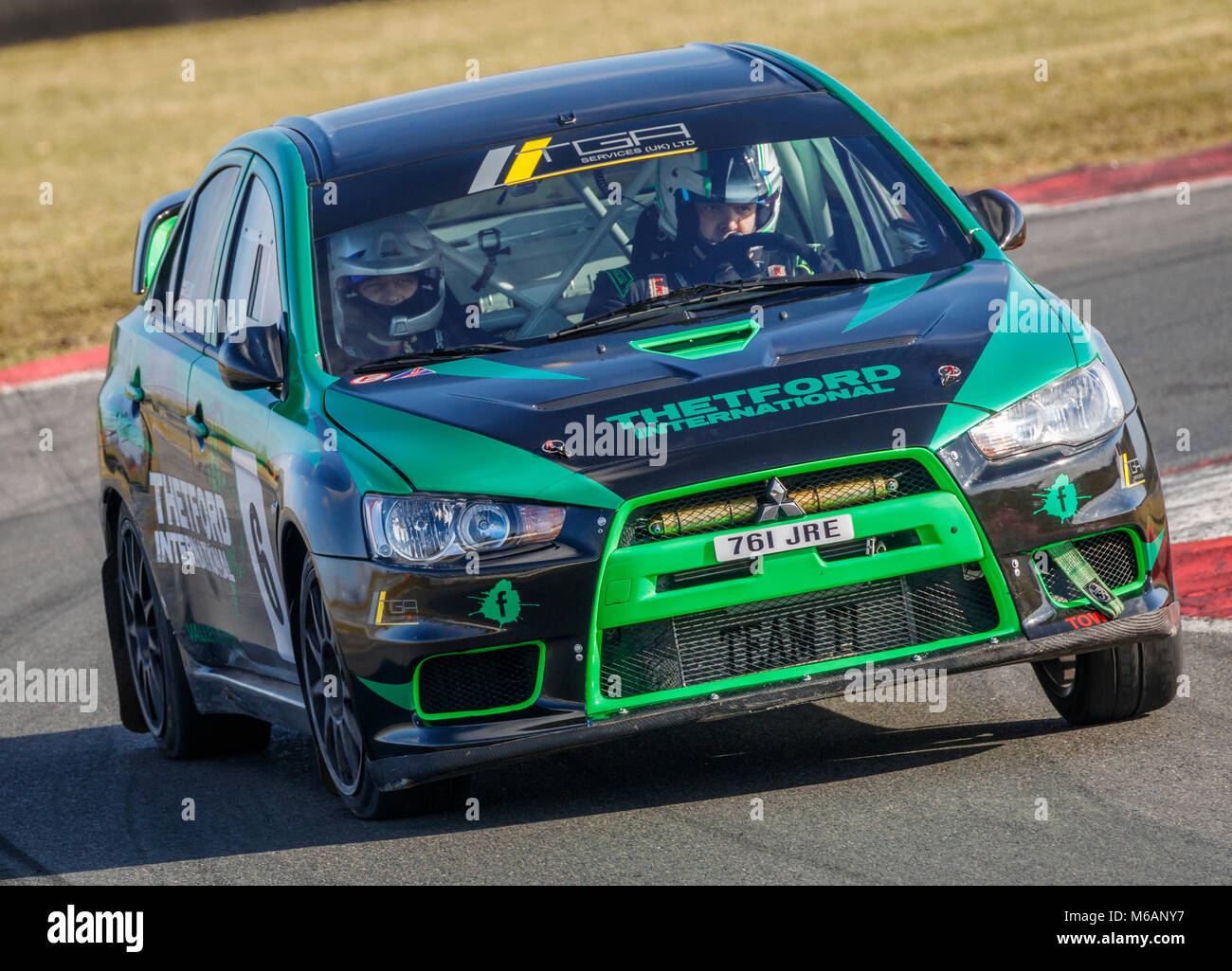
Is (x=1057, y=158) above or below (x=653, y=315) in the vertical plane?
below

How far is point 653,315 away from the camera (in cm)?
592

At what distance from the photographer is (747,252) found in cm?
626

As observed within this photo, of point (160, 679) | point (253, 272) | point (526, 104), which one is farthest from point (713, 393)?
point (160, 679)

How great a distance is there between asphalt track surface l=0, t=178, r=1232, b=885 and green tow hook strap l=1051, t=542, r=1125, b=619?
442 mm

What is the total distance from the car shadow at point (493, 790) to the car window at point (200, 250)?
151cm

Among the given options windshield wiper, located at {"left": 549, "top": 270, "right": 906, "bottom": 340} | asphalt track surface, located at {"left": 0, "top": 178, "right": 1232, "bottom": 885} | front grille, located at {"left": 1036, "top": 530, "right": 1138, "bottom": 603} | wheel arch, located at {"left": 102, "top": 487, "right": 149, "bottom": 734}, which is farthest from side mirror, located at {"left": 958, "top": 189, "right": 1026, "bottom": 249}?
wheel arch, located at {"left": 102, "top": 487, "right": 149, "bottom": 734}

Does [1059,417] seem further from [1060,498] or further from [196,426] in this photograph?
[196,426]

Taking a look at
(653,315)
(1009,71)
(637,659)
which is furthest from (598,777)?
(1009,71)

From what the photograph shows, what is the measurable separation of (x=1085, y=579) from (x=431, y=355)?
1.83m

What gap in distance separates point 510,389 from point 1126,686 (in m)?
1.85

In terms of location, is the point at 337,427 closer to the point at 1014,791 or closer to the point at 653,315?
the point at 653,315

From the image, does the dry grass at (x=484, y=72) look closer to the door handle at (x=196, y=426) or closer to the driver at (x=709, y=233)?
the door handle at (x=196, y=426)

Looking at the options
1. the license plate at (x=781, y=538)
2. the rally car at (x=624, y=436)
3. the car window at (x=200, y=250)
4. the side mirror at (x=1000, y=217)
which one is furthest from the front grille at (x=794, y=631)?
the car window at (x=200, y=250)
